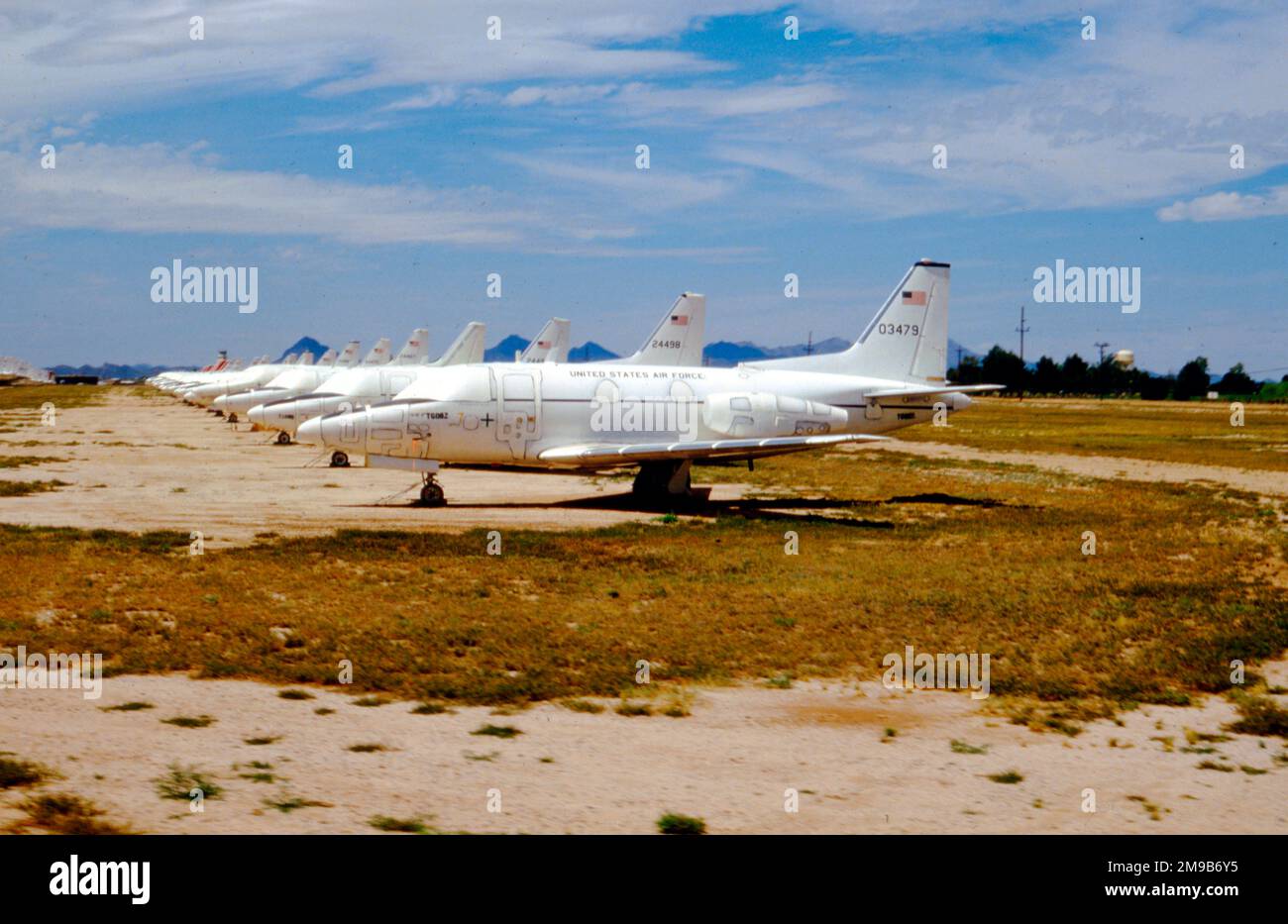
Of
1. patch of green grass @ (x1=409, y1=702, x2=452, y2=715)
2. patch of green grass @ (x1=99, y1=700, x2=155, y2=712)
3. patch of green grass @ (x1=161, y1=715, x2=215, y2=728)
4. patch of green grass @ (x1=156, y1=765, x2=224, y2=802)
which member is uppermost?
patch of green grass @ (x1=99, y1=700, x2=155, y2=712)

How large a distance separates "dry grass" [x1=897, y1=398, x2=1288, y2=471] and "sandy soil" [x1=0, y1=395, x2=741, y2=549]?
1085 inches

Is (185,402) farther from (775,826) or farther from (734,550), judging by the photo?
(775,826)

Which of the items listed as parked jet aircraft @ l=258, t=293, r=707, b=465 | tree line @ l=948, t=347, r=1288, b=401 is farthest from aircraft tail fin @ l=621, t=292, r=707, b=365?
tree line @ l=948, t=347, r=1288, b=401

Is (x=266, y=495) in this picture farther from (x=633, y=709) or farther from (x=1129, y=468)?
(x=1129, y=468)

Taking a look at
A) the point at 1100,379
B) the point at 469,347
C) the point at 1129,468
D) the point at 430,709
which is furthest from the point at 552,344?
the point at 1100,379

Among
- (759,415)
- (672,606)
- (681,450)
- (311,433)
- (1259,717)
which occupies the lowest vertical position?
(1259,717)

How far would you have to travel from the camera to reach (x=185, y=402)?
12394 cm

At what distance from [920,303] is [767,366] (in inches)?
195

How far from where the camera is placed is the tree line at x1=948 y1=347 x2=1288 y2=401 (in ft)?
547

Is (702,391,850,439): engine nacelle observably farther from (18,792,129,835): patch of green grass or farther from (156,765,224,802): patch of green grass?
(18,792,129,835): patch of green grass

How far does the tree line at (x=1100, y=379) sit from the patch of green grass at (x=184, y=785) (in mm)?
159523

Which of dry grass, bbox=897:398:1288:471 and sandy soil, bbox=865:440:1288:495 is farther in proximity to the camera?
dry grass, bbox=897:398:1288:471

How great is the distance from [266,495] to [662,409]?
37.1 feet

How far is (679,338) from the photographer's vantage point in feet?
152
